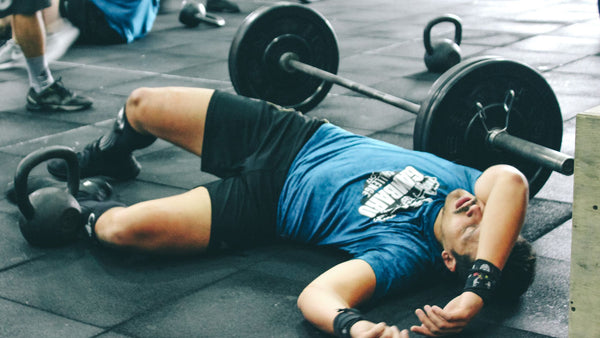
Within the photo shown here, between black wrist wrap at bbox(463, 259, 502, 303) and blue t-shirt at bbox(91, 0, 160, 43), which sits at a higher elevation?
black wrist wrap at bbox(463, 259, 502, 303)

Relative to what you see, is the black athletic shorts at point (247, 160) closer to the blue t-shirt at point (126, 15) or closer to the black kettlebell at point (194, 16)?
the blue t-shirt at point (126, 15)

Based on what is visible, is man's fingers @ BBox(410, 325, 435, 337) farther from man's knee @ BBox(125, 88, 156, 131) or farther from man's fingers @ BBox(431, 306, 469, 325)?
man's knee @ BBox(125, 88, 156, 131)

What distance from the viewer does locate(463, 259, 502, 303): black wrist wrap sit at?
2.11 meters

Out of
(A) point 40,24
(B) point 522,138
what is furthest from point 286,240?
(A) point 40,24

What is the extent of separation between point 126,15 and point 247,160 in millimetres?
4392

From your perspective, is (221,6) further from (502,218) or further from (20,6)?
(502,218)

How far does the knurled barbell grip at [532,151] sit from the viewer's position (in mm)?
2652

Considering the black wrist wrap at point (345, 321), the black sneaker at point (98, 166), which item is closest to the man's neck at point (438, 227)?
the black wrist wrap at point (345, 321)

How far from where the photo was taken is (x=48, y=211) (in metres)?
2.70

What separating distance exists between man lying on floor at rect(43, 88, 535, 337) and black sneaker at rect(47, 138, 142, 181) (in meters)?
0.04

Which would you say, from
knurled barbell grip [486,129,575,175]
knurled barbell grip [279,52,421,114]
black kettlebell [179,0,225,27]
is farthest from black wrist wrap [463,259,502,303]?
black kettlebell [179,0,225,27]

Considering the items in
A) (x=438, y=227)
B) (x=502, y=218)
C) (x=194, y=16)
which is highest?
(x=502, y=218)

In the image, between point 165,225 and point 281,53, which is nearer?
point 165,225

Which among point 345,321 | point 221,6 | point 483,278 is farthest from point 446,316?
point 221,6
